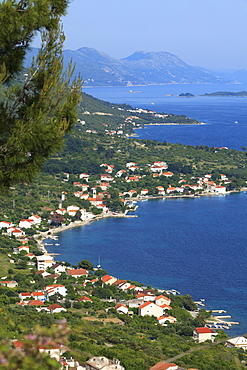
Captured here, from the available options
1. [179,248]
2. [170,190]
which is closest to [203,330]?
[179,248]

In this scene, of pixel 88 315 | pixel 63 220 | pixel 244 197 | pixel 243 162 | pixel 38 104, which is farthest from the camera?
pixel 243 162

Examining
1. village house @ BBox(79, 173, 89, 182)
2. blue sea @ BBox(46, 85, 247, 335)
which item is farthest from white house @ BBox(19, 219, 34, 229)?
village house @ BBox(79, 173, 89, 182)

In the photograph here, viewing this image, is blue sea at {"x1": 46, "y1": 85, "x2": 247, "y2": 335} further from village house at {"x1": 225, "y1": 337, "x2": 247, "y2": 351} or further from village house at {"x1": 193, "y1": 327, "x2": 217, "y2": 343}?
village house at {"x1": 225, "y1": 337, "x2": 247, "y2": 351}

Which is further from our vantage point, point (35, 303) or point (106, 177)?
A: point (106, 177)

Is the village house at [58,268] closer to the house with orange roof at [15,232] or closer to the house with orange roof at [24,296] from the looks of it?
the house with orange roof at [24,296]

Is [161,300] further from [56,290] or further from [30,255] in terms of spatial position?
[30,255]

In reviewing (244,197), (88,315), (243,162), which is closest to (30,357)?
(88,315)

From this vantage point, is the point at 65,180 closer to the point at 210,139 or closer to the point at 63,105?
the point at 210,139
